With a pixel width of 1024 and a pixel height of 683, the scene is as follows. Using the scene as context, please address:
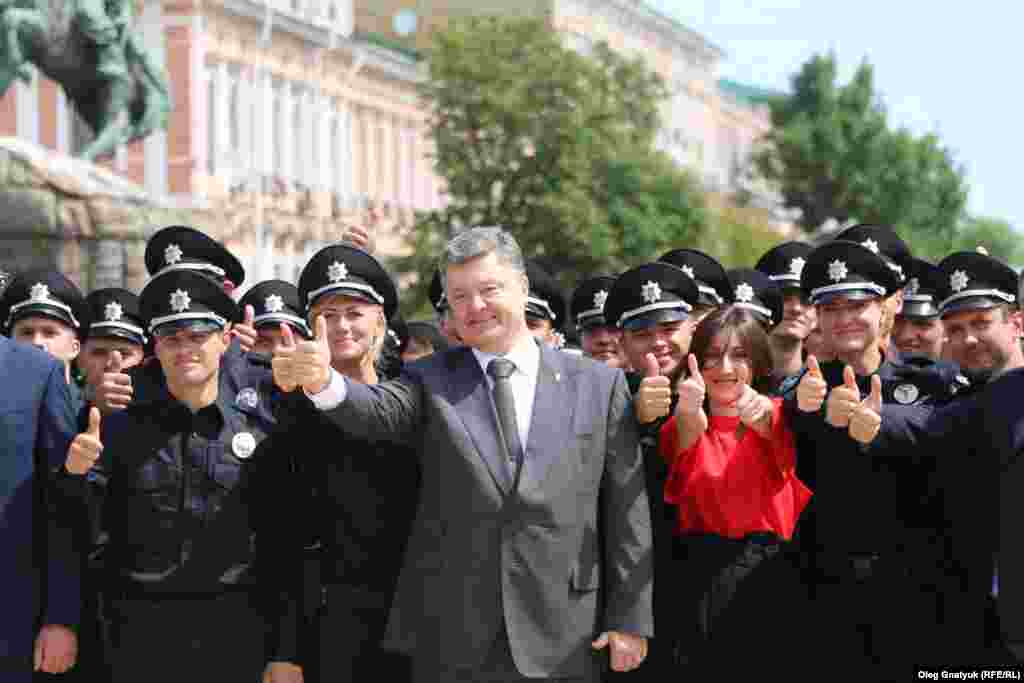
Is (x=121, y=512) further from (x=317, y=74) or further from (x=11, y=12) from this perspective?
(x=317, y=74)

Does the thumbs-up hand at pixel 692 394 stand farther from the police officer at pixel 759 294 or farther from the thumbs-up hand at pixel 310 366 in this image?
the police officer at pixel 759 294

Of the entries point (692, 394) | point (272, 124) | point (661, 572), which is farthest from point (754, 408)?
point (272, 124)

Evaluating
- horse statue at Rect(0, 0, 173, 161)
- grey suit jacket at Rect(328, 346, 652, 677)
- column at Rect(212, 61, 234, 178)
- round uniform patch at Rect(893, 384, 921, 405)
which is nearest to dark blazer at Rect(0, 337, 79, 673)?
grey suit jacket at Rect(328, 346, 652, 677)

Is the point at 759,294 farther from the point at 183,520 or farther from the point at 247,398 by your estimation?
the point at 183,520

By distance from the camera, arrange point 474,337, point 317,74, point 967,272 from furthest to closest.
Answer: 1. point 317,74
2. point 967,272
3. point 474,337

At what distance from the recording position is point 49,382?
7195mm

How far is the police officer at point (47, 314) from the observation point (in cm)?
855

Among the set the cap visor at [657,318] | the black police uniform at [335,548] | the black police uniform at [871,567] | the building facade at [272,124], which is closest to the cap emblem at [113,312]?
the black police uniform at [335,548]

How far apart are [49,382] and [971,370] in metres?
3.38

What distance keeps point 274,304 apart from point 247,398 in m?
2.23

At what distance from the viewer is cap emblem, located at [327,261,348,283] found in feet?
25.1

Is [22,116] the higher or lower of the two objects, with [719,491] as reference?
higher

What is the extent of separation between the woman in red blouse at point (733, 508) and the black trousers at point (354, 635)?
1073mm

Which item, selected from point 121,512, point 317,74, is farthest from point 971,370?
point 317,74
